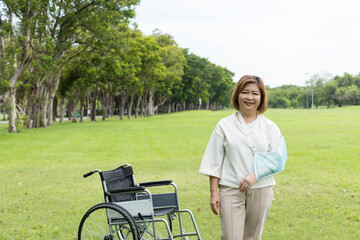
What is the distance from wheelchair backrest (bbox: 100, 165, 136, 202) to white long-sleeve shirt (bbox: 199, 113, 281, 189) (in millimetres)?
1604

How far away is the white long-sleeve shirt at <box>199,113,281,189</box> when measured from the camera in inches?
134

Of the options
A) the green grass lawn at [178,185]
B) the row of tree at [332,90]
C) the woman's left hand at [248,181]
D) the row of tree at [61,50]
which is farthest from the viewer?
the row of tree at [332,90]

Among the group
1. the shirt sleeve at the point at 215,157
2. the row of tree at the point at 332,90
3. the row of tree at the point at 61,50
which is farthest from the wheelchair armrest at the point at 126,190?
the row of tree at the point at 332,90

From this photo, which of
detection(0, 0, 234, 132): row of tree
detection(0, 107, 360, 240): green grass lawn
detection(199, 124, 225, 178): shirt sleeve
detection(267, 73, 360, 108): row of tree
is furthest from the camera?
detection(267, 73, 360, 108): row of tree

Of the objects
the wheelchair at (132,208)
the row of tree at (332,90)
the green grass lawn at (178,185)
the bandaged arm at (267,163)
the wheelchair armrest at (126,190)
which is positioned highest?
the row of tree at (332,90)

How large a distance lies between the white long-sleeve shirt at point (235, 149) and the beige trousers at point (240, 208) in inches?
2.6

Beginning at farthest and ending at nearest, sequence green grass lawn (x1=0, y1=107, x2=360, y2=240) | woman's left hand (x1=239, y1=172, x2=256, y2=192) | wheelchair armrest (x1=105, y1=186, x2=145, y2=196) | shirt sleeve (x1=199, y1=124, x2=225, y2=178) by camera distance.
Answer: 1. green grass lawn (x1=0, y1=107, x2=360, y2=240)
2. wheelchair armrest (x1=105, y1=186, x2=145, y2=196)
3. shirt sleeve (x1=199, y1=124, x2=225, y2=178)
4. woman's left hand (x1=239, y1=172, x2=256, y2=192)

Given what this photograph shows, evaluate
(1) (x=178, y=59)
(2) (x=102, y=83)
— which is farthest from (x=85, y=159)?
(1) (x=178, y=59)

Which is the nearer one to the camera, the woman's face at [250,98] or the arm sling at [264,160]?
the arm sling at [264,160]

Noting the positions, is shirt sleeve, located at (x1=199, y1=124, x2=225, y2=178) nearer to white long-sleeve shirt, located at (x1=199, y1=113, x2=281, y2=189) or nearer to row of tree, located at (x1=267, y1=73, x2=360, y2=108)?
white long-sleeve shirt, located at (x1=199, y1=113, x2=281, y2=189)

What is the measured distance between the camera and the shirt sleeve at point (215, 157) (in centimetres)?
348

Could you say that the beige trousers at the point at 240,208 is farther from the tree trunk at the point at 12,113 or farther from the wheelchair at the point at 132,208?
the tree trunk at the point at 12,113

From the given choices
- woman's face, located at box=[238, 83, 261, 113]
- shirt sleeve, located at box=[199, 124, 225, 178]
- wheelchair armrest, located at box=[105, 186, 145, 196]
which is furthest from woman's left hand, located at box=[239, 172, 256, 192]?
wheelchair armrest, located at box=[105, 186, 145, 196]

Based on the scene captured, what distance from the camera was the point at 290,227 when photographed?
6086 millimetres
